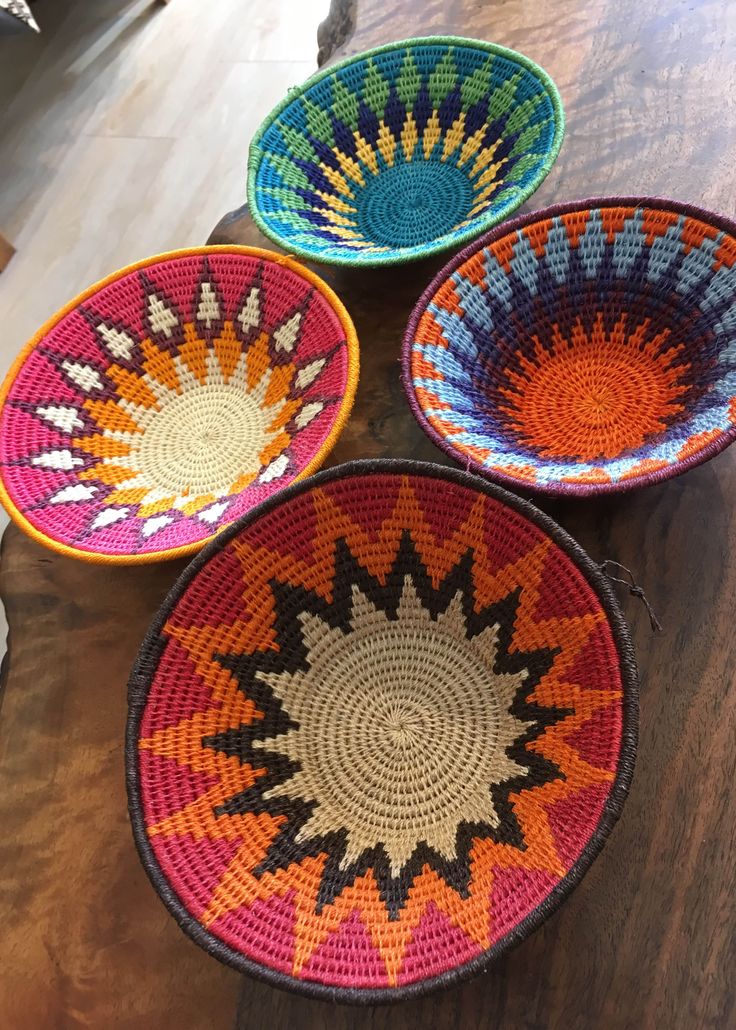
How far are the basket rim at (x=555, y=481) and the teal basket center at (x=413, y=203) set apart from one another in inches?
7.5

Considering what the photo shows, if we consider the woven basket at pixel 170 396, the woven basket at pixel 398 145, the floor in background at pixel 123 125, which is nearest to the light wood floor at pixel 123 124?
the floor in background at pixel 123 125

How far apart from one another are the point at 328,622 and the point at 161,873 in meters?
0.30

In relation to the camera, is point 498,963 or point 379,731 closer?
point 498,963

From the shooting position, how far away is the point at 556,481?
0.75m

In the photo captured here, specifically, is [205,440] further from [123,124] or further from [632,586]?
[123,124]

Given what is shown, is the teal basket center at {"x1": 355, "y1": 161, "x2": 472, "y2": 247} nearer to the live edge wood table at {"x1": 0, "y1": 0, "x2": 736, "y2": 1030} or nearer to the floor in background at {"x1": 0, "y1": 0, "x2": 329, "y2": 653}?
the live edge wood table at {"x1": 0, "y1": 0, "x2": 736, "y2": 1030}

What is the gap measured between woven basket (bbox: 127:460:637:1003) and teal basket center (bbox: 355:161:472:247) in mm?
513

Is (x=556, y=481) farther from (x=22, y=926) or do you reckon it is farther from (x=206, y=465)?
(x=22, y=926)

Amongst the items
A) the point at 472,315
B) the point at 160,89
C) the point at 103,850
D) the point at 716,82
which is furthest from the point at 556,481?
the point at 160,89

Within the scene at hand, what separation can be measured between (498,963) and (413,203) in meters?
0.97

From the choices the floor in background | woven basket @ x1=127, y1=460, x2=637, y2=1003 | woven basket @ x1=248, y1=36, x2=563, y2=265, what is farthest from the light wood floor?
woven basket @ x1=127, y1=460, x2=637, y2=1003

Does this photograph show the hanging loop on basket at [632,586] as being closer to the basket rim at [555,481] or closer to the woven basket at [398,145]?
the basket rim at [555,481]

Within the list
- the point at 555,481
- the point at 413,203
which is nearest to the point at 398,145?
the point at 413,203

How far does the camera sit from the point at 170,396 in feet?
3.59
